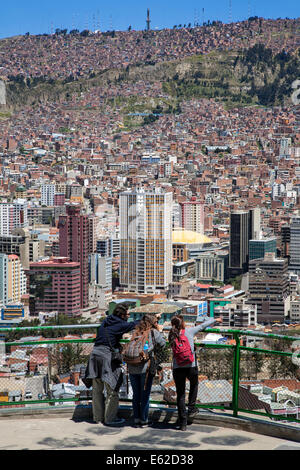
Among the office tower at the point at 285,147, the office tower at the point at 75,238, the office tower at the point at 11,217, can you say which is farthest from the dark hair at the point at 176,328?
the office tower at the point at 285,147

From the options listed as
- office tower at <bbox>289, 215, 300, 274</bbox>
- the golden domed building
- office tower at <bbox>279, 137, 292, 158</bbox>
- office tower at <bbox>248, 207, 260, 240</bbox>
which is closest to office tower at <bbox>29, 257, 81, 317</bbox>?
the golden domed building

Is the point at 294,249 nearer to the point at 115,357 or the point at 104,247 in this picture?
the point at 104,247

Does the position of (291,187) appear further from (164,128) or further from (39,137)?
(39,137)

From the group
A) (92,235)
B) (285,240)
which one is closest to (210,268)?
(285,240)

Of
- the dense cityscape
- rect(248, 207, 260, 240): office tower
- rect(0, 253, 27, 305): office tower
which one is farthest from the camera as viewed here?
rect(248, 207, 260, 240): office tower

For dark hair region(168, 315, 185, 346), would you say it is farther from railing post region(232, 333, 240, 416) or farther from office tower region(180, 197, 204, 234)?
office tower region(180, 197, 204, 234)
